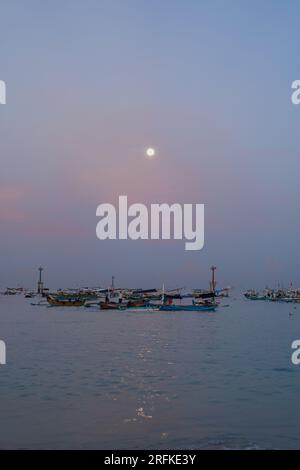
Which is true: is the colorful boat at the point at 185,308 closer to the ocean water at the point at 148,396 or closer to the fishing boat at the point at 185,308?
the fishing boat at the point at 185,308

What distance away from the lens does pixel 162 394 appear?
19219mm

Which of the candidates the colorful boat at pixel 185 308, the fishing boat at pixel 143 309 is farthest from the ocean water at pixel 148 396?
the colorful boat at pixel 185 308

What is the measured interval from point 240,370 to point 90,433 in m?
13.2

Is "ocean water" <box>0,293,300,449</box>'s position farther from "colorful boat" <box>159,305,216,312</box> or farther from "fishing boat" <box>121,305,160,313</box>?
"colorful boat" <box>159,305,216,312</box>

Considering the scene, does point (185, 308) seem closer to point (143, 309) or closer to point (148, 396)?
point (143, 309)

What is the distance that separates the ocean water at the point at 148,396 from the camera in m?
13.4

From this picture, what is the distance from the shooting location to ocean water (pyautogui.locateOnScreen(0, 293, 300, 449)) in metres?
13.4

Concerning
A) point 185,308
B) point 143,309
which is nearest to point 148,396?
point 143,309

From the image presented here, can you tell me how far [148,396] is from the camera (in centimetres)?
1883

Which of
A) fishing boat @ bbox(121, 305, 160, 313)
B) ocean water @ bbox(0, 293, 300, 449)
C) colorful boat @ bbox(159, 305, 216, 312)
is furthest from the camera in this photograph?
colorful boat @ bbox(159, 305, 216, 312)

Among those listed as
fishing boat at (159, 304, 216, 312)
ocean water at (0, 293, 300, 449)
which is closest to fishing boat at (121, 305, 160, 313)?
fishing boat at (159, 304, 216, 312)
